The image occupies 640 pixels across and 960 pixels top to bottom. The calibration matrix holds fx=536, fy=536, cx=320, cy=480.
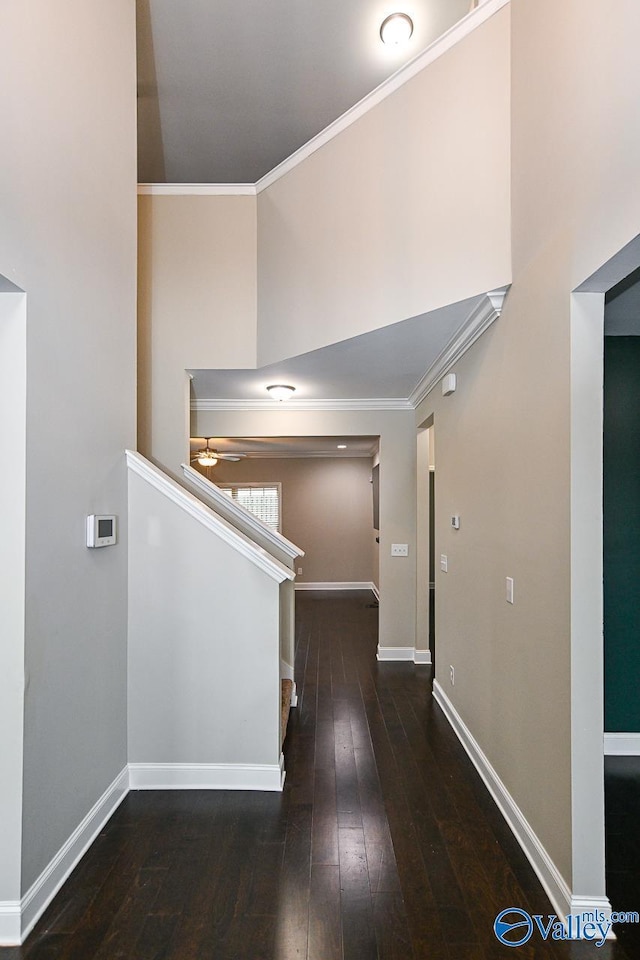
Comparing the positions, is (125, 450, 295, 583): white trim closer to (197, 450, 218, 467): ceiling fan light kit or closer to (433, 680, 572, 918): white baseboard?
(433, 680, 572, 918): white baseboard

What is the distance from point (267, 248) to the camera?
3.82 meters

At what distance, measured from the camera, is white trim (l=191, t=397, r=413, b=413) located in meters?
5.18

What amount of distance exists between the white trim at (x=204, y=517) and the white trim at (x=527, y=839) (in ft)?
4.87

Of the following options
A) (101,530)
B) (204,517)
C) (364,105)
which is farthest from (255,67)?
(101,530)

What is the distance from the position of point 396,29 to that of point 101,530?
3.95 meters

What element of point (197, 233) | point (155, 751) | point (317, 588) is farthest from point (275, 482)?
point (155, 751)

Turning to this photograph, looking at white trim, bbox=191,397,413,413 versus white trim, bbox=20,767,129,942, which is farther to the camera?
white trim, bbox=191,397,413,413

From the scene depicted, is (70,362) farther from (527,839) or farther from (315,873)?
(527,839)

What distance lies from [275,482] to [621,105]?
8.93 m

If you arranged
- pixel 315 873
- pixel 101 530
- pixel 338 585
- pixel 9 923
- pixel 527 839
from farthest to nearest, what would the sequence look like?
pixel 338 585 → pixel 101 530 → pixel 527 839 → pixel 315 873 → pixel 9 923

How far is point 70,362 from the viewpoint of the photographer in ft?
7.25

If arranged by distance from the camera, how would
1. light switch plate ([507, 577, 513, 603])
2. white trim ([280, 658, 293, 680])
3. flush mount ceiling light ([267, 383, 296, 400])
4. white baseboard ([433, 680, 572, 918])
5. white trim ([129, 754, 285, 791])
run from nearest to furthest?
white baseboard ([433, 680, 572, 918]), light switch plate ([507, 577, 513, 603]), white trim ([129, 754, 285, 791]), white trim ([280, 658, 293, 680]), flush mount ceiling light ([267, 383, 296, 400])

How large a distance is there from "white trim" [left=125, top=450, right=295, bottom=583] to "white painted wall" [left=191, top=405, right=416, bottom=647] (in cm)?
240

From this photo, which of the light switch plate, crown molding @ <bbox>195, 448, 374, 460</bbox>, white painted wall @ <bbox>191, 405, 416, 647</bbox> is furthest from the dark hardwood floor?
crown molding @ <bbox>195, 448, 374, 460</bbox>
